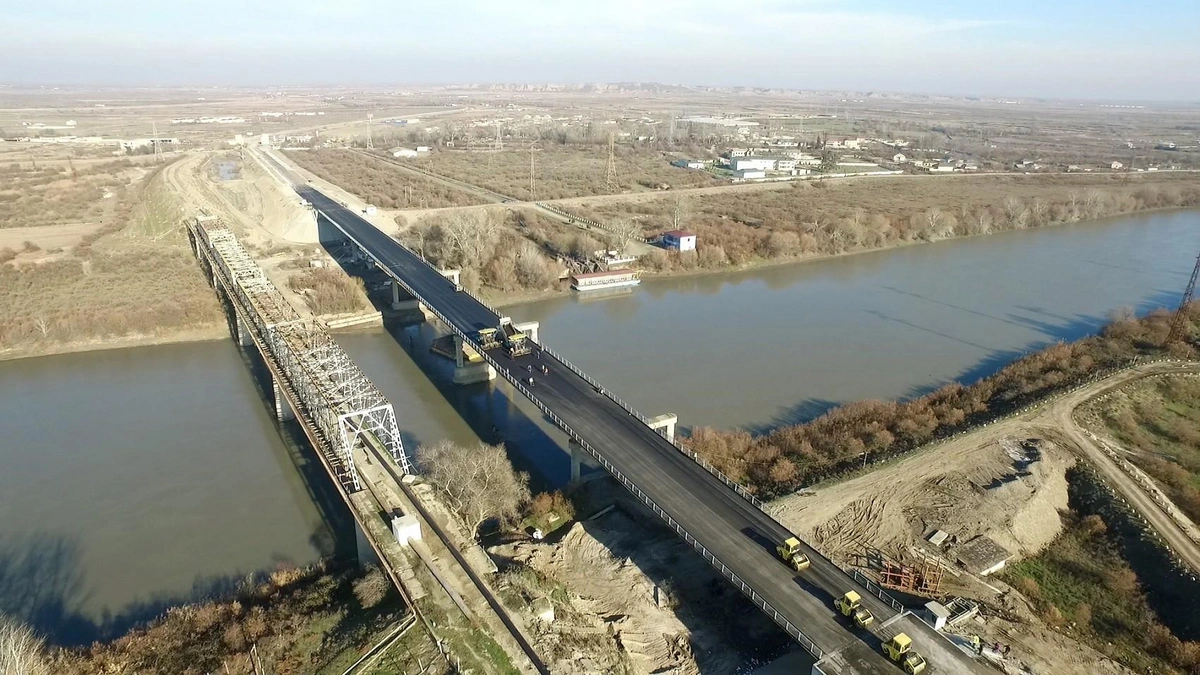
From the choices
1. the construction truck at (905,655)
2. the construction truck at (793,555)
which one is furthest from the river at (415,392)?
the construction truck at (905,655)

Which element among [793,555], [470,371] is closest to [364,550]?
[793,555]

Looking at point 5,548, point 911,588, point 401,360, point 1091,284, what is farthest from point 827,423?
point 1091,284

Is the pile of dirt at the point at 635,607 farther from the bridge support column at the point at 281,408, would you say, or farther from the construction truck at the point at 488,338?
the bridge support column at the point at 281,408

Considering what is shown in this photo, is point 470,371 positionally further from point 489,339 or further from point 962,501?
point 962,501

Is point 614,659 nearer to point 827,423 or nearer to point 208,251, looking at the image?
point 827,423

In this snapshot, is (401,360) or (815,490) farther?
(401,360)
